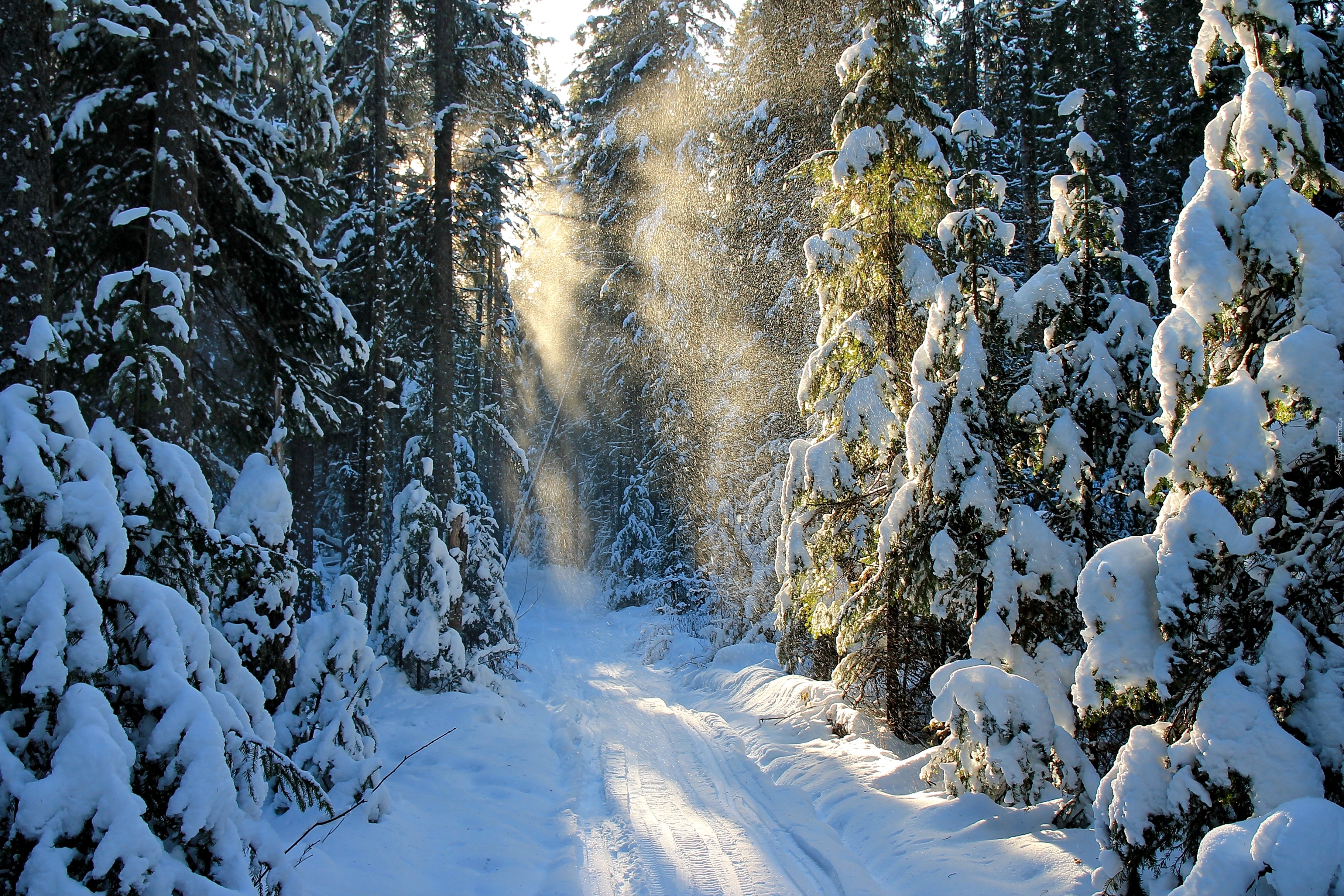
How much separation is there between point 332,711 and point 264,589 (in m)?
1.32

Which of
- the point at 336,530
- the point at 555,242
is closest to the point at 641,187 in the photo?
the point at 555,242

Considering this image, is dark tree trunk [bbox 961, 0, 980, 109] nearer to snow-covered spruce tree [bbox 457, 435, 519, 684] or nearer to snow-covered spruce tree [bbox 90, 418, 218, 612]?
snow-covered spruce tree [bbox 457, 435, 519, 684]

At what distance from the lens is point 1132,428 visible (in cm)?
668

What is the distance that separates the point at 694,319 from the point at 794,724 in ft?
43.4

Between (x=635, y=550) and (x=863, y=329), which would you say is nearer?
(x=863, y=329)

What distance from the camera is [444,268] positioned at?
485 inches

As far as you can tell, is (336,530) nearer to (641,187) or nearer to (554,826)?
(641,187)

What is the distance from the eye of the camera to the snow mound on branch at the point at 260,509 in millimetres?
5848

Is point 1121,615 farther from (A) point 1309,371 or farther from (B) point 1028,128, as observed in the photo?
(B) point 1028,128

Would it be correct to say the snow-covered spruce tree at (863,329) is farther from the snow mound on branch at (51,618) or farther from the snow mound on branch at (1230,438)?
the snow mound on branch at (51,618)

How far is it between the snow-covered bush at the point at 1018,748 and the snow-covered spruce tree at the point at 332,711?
17.3 feet

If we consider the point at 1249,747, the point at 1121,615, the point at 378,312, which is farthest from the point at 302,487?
the point at 1249,747

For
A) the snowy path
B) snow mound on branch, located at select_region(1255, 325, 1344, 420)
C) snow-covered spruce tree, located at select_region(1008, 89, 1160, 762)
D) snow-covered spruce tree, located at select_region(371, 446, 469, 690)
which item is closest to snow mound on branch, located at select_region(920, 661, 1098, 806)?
snow-covered spruce tree, located at select_region(1008, 89, 1160, 762)

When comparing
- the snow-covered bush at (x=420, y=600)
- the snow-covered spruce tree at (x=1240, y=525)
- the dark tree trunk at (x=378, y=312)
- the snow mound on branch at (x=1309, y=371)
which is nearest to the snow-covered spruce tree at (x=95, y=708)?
the snow-covered spruce tree at (x=1240, y=525)
